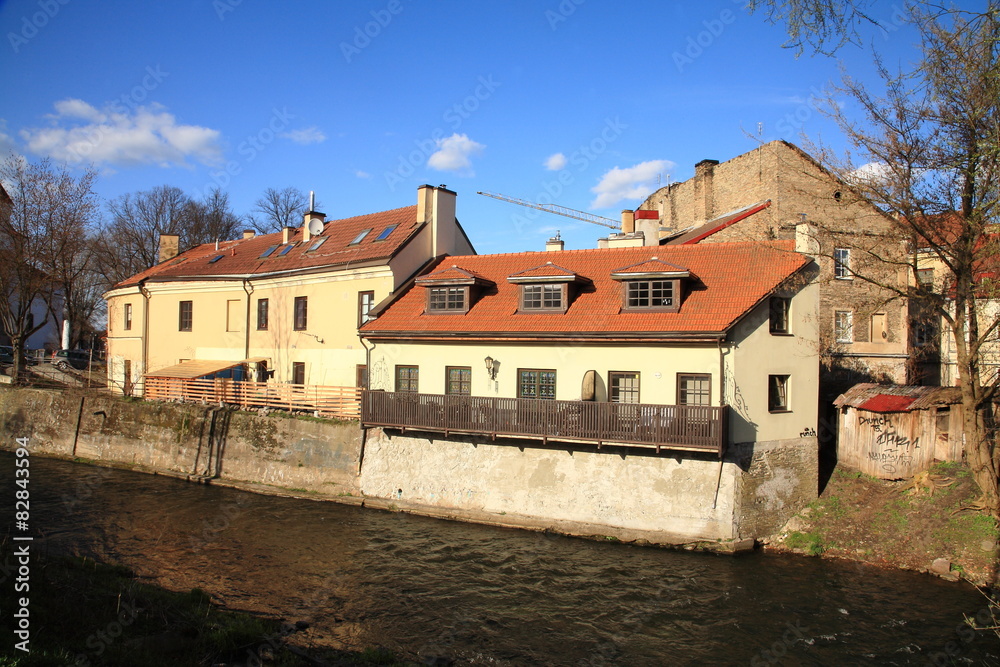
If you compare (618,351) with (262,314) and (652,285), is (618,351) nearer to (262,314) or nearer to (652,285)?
(652,285)

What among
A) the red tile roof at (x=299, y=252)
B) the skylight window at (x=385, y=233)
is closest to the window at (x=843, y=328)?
the red tile roof at (x=299, y=252)

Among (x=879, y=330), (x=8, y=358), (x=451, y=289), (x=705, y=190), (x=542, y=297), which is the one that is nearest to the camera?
(x=542, y=297)

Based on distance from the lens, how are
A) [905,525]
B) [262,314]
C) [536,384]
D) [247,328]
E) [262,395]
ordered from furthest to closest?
[247,328], [262,314], [262,395], [536,384], [905,525]

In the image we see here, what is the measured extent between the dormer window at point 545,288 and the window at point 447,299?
2086 millimetres

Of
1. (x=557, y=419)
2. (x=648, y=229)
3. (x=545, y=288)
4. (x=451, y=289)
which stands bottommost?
(x=557, y=419)

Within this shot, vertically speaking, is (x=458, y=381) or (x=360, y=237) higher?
(x=360, y=237)

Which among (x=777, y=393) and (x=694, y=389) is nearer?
(x=694, y=389)

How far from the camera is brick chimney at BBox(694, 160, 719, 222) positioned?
3206 centimetres

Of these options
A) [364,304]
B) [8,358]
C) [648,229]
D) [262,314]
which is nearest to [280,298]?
[262,314]

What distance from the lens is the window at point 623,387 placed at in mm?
17703

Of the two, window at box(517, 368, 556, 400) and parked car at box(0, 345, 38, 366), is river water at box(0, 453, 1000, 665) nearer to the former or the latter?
window at box(517, 368, 556, 400)

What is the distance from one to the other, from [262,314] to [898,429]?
80.1 feet

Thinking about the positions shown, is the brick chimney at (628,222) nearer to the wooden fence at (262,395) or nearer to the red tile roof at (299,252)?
the red tile roof at (299,252)

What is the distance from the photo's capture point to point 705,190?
1267 inches
